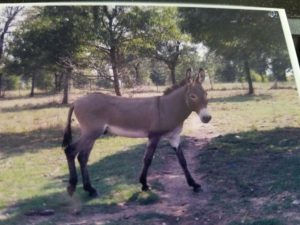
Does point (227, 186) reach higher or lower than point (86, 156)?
lower

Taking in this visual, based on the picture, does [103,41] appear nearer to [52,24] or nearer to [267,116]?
[52,24]

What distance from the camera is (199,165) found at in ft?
2.94

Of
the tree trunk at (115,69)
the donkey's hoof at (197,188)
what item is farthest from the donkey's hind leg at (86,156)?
the donkey's hoof at (197,188)

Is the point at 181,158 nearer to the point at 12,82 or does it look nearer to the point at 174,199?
the point at 174,199

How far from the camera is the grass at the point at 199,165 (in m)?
0.84

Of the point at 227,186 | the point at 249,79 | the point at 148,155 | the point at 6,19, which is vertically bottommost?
the point at 227,186

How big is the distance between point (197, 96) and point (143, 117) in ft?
0.42

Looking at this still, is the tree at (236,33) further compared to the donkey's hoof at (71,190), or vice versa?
the tree at (236,33)

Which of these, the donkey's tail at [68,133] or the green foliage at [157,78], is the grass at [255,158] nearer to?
the green foliage at [157,78]

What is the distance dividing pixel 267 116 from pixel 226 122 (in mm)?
96

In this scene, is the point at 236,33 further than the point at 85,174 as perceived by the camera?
Yes

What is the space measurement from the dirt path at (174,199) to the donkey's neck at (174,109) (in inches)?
1.1

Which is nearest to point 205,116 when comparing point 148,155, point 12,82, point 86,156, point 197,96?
point 197,96

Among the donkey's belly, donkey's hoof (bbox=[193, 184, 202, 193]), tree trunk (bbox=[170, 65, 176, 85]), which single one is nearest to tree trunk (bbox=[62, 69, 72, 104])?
the donkey's belly
